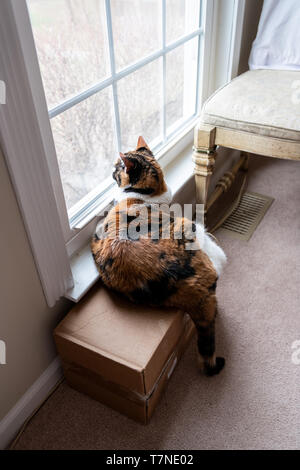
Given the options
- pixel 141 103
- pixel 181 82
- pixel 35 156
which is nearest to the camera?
pixel 35 156

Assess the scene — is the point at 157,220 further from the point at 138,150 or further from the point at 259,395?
the point at 259,395

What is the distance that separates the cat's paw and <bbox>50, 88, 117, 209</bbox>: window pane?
2.02 ft

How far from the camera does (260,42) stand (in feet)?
5.00

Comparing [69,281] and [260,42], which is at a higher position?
[260,42]

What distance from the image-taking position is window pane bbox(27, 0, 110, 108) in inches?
32.8

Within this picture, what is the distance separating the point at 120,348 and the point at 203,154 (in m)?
0.76

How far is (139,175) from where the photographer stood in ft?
3.41

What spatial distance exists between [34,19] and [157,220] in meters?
0.54

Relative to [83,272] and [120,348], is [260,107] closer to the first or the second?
[83,272]

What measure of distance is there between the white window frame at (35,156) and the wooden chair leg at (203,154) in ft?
0.96

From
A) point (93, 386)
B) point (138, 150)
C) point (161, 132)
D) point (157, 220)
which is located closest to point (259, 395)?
point (93, 386)

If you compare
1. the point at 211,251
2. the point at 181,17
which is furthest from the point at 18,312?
the point at 181,17

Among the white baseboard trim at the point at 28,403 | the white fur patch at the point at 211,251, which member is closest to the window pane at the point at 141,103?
the white fur patch at the point at 211,251

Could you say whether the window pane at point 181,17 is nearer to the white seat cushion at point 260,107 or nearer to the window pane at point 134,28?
the window pane at point 134,28
